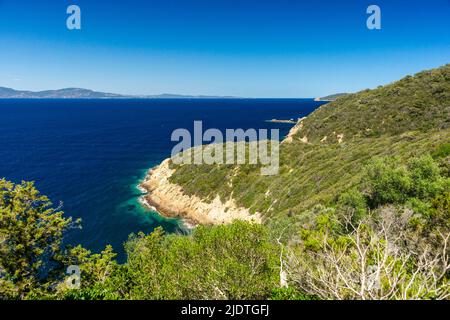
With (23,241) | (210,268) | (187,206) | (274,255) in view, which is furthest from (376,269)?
(187,206)

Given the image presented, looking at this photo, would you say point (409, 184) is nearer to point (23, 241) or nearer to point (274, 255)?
point (274, 255)

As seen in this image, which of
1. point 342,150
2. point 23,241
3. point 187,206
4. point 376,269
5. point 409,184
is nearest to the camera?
point 376,269

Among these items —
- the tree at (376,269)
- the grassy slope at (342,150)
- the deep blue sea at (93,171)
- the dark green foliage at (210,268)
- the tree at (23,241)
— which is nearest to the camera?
the tree at (376,269)

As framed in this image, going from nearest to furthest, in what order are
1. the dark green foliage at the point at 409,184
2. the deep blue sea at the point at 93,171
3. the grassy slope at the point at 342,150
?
the dark green foliage at the point at 409,184
the grassy slope at the point at 342,150
the deep blue sea at the point at 93,171

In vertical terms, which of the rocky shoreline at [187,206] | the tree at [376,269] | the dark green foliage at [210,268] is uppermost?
the tree at [376,269]

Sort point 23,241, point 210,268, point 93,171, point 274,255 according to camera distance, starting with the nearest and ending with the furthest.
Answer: point 210,268 → point 274,255 → point 23,241 → point 93,171

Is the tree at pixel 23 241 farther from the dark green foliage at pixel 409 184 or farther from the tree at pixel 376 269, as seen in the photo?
the dark green foliage at pixel 409 184

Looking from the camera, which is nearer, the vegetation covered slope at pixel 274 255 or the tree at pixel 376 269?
the tree at pixel 376 269

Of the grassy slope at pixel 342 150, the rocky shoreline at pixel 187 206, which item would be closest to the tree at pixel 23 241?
the grassy slope at pixel 342 150
